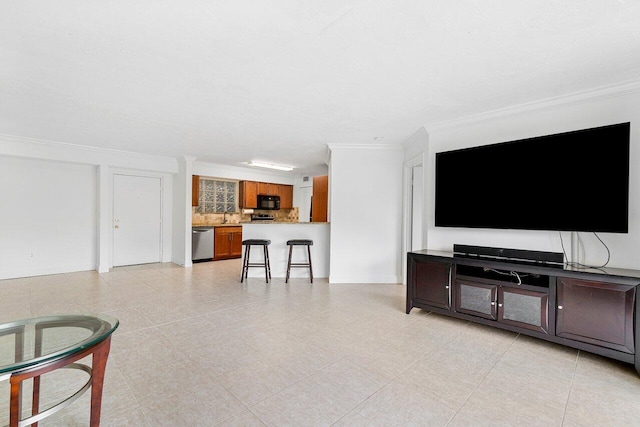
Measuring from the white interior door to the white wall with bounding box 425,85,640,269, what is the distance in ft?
19.2

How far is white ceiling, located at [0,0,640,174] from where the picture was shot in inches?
65.8

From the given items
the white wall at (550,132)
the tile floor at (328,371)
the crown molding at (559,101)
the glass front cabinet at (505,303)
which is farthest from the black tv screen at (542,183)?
the tile floor at (328,371)

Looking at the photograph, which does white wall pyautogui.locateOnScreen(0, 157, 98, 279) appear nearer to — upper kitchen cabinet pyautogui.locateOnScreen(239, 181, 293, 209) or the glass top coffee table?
upper kitchen cabinet pyautogui.locateOnScreen(239, 181, 293, 209)

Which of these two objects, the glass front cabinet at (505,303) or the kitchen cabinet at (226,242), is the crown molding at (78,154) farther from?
the glass front cabinet at (505,303)

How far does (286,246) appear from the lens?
5324 millimetres

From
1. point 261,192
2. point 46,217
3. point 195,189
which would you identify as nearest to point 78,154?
point 46,217

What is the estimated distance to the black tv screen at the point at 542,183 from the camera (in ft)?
7.98

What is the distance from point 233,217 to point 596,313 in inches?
292

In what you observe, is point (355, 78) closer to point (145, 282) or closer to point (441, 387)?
point (441, 387)

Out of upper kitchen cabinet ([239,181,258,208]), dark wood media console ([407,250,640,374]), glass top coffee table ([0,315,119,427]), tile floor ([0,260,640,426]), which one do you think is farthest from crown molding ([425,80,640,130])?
upper kitchen cabinet ([239,181,258,208])

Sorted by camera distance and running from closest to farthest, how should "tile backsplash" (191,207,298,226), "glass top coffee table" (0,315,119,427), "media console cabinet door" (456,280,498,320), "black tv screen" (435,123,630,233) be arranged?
"glass top coffee table" (0,315,119,427) → "black tv screen" (435,123,630,233) → "media console cabinet door" (456,280,498,320) → "tile backsplash" (191,207,298,226)

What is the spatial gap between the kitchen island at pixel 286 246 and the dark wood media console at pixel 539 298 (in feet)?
7.22

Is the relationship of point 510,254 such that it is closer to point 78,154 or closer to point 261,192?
point 261,192

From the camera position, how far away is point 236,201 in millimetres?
7977
